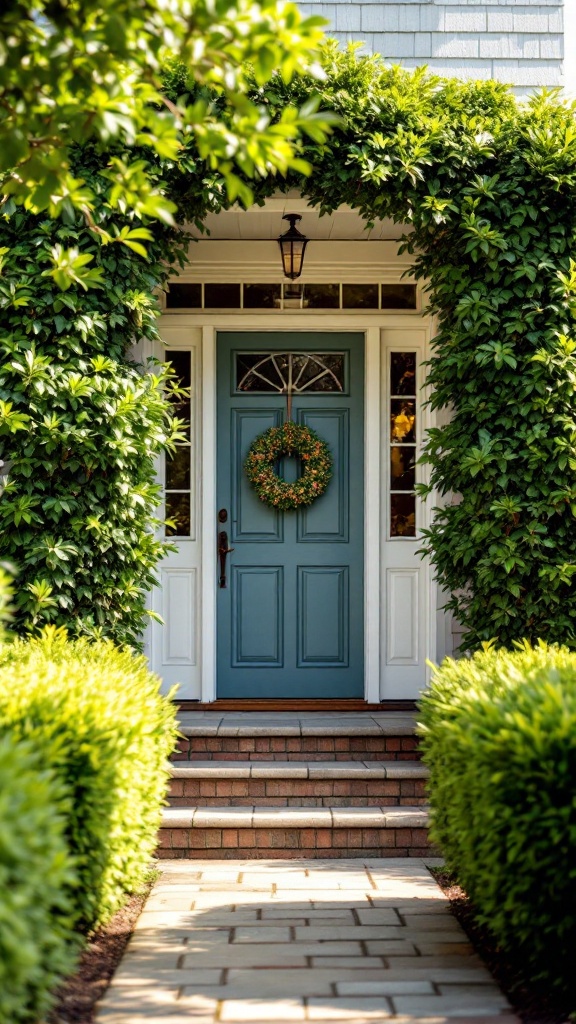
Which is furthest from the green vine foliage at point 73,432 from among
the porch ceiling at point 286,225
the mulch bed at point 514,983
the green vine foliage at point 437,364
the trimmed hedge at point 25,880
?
the trimmed hedge at point 25,880

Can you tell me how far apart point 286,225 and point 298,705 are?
2.78 meters

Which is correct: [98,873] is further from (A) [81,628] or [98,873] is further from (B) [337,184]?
(B) [337,184]

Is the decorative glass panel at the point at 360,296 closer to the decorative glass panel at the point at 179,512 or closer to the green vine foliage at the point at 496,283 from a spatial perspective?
the green vine foliage at the point at 496,283

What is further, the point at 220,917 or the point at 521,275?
the point at 521,275

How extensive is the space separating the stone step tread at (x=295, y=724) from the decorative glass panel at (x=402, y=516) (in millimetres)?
1083

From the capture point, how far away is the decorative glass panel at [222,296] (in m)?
6.23

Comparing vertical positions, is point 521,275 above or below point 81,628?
above

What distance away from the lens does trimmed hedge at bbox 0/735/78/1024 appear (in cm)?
201

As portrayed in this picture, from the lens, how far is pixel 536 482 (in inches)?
199

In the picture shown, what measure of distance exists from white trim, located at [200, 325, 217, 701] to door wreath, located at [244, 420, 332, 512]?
0.24 meters

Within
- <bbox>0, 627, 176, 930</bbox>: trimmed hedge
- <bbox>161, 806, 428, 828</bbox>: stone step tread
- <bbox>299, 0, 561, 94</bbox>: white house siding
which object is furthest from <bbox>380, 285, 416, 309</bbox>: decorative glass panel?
<bbox>0, 627, 176, 930</bbox>: trimmed hedge

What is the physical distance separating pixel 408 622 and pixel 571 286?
2.19 meters

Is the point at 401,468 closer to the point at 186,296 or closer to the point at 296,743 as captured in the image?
the point at 186,296

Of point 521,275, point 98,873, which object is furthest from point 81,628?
point 521,275
